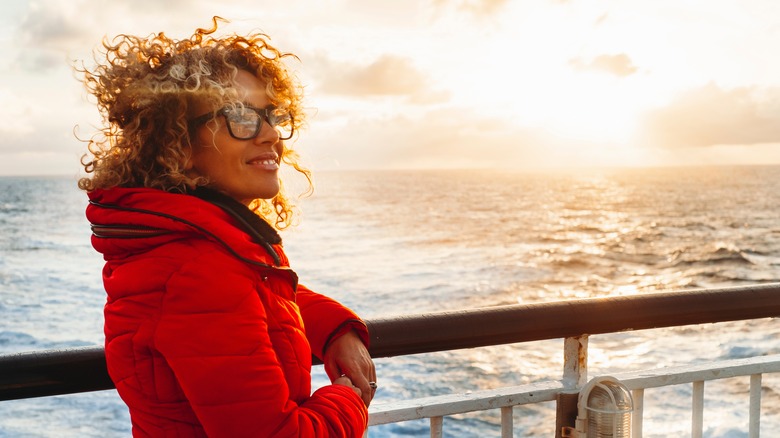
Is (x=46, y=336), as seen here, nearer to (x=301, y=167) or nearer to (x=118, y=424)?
(x=118, y=424)

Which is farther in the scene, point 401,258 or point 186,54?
point 401,258

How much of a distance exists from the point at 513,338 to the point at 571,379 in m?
0.34

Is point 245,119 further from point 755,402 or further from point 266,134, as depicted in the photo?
point 755,402

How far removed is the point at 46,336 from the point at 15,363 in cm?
1225

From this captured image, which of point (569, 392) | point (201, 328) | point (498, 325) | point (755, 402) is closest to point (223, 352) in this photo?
point (201, 328)

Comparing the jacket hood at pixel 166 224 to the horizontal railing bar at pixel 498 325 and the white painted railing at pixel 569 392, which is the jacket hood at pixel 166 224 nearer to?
the horizontal railing bar at pixel 498 325

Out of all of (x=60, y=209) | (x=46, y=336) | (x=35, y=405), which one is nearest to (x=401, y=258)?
(x=46, y=336)

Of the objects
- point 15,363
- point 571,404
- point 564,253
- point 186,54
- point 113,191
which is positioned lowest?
point 564,253

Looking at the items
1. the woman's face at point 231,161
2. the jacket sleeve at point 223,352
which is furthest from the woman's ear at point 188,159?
the jacket sleeve at point 223,352

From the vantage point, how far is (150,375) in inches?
47.8

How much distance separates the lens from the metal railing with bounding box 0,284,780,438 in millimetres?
1523

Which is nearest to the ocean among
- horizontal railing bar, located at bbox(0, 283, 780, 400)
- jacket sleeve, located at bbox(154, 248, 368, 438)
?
horizontal railing bar, located at bbox(0, 283, 780, 400)

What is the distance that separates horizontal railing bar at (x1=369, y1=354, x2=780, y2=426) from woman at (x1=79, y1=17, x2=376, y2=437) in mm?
311

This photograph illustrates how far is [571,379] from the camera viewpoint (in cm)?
208
